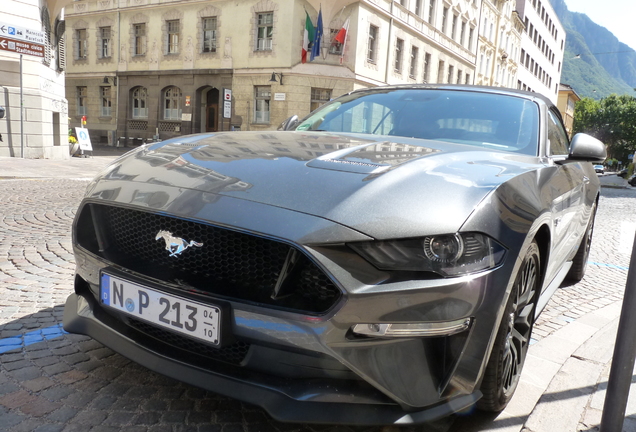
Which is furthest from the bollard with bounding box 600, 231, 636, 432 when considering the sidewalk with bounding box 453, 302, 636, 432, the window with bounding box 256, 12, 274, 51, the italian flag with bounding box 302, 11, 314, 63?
the window with bounding box 256, 12, 274, 51

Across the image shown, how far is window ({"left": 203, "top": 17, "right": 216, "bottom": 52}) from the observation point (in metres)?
25.7

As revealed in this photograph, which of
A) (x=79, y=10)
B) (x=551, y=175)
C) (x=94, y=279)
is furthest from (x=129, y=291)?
(x=79, y=10)

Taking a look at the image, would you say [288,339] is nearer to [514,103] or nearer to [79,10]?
[514,103]

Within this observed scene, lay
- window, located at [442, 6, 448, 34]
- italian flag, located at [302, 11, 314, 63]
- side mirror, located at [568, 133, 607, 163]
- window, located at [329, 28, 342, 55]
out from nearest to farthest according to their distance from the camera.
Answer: side mirror, located at [568, 133, 607, 163] → italian flag, located at [302, 11, 314, 63] → window, located at [329, 28, 342, 55] → window, located at [442, 6, 448, 34]

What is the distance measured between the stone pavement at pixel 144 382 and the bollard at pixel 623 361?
0.88 ft

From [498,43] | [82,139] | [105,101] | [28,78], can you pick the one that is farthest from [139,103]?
[498,43]

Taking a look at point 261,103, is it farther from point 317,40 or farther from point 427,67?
point 427,67

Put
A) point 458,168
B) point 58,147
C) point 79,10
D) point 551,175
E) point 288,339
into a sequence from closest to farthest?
point 288,339, point 458,168, point 551,175, point 58,147, point 79,10

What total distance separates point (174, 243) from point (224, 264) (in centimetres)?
20

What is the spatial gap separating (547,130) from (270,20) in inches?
900

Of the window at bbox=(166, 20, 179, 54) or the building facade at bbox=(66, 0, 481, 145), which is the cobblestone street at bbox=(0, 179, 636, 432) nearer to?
the building facade at bbox=(66, 0, 481, 145)

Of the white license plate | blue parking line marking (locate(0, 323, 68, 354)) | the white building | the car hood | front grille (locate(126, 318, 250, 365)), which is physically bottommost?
blue parking line marking (locate(0, 323, 68, 354))

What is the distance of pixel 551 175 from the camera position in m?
2.55

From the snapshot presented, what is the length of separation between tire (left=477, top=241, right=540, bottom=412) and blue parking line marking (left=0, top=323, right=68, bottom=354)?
207 centimetres
